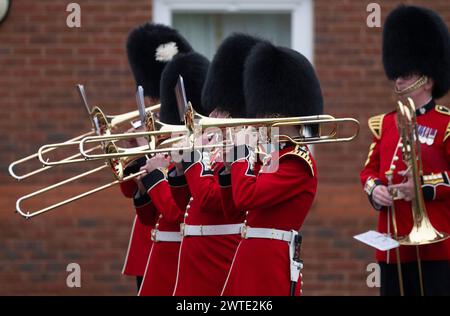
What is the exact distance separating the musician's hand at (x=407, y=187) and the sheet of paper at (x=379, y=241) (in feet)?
0.79

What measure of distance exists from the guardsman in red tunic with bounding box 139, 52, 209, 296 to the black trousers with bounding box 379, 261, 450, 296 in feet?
3.76

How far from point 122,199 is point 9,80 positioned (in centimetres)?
124

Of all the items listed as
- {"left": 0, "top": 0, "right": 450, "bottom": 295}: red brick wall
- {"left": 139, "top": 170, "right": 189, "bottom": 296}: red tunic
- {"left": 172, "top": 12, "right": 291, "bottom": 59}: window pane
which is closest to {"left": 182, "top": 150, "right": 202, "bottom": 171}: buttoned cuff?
{"left": 139, "top": 170, "right": 189, "bottom": 296}: red tunic

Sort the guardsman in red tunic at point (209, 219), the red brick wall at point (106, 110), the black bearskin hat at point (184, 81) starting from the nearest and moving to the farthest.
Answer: the guardsman in red tunic at point (209, 219) → the black bearskin hat at point (184, 81) → the red brick wall at point (106, 110)

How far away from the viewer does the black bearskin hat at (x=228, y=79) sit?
230 inches

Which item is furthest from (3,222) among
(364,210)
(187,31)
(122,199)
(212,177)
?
(212,177)

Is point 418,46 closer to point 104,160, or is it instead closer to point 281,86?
point 281,86

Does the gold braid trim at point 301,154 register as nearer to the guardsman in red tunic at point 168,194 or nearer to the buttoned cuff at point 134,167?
the guardsman in red tunic at point 168,194

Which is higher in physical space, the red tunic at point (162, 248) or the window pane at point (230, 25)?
the window pane at point (230, 25)

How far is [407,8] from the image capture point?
6613 mm

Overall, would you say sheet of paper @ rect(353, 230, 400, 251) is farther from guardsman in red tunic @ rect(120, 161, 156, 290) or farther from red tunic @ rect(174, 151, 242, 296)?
guardsman in red tunic @ rect(120, 161, 156, 290)

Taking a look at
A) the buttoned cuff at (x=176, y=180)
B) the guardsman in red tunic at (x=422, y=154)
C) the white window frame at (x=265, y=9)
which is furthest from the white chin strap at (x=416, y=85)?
the white window frame at (x=265, y=9)

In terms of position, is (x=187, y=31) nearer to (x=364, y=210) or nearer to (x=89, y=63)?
(x=89, y=63)

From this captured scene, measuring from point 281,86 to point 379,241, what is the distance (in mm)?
1033
